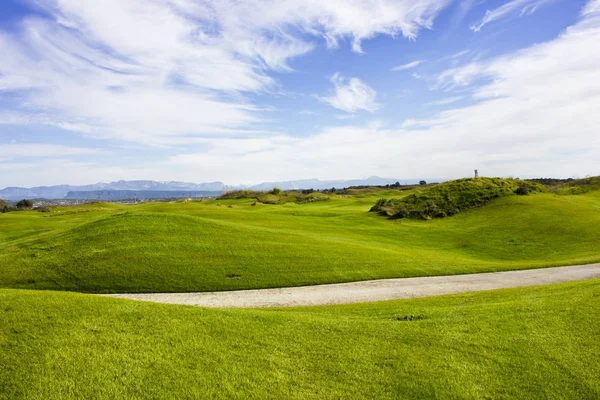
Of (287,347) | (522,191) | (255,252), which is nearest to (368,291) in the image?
(255,252)

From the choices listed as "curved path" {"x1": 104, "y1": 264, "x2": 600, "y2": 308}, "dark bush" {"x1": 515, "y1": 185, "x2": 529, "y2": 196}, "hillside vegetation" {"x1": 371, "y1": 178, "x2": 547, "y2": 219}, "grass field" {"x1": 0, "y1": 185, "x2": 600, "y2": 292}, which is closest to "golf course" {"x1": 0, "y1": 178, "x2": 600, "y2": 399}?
"grass field" {"x1": 0, "y1": 185, "x2": 600, "y2": 292}

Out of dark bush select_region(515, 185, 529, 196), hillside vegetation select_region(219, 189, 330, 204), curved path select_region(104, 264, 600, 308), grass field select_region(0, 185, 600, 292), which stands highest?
dark bush select_region(515, 185, 529, 196)

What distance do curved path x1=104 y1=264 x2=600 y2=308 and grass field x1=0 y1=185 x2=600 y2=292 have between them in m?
1.18

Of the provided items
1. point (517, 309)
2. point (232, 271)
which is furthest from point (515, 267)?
point (232, 271)

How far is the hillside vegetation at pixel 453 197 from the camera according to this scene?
5369 centimetres

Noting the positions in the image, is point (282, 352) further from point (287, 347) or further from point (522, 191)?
point (522, 191)

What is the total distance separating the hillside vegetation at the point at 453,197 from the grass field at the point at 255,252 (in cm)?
828

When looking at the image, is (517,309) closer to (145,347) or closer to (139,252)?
(145,347)

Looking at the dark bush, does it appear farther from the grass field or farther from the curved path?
the curved path

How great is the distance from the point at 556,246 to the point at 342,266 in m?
23.7

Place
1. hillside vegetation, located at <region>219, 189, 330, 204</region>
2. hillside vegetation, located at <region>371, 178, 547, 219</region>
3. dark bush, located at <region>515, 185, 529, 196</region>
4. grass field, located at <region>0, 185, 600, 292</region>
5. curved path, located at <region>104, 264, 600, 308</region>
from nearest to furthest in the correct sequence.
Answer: curved path, located at <region>104, 264, 600, 308</region>
grass field, located at <region>0, 185, 600, 292</region>
hillside vegetation, located at <region>371, 178, 547, 219</region>
dark bush, located at <region>515, 185, 529, 196</region>
hillside vegetation, located at <region>219, 189, 330, 204</region>

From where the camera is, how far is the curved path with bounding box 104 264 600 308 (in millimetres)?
21500

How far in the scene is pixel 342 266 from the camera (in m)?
28.1

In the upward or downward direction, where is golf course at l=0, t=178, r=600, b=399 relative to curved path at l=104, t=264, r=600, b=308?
upward
